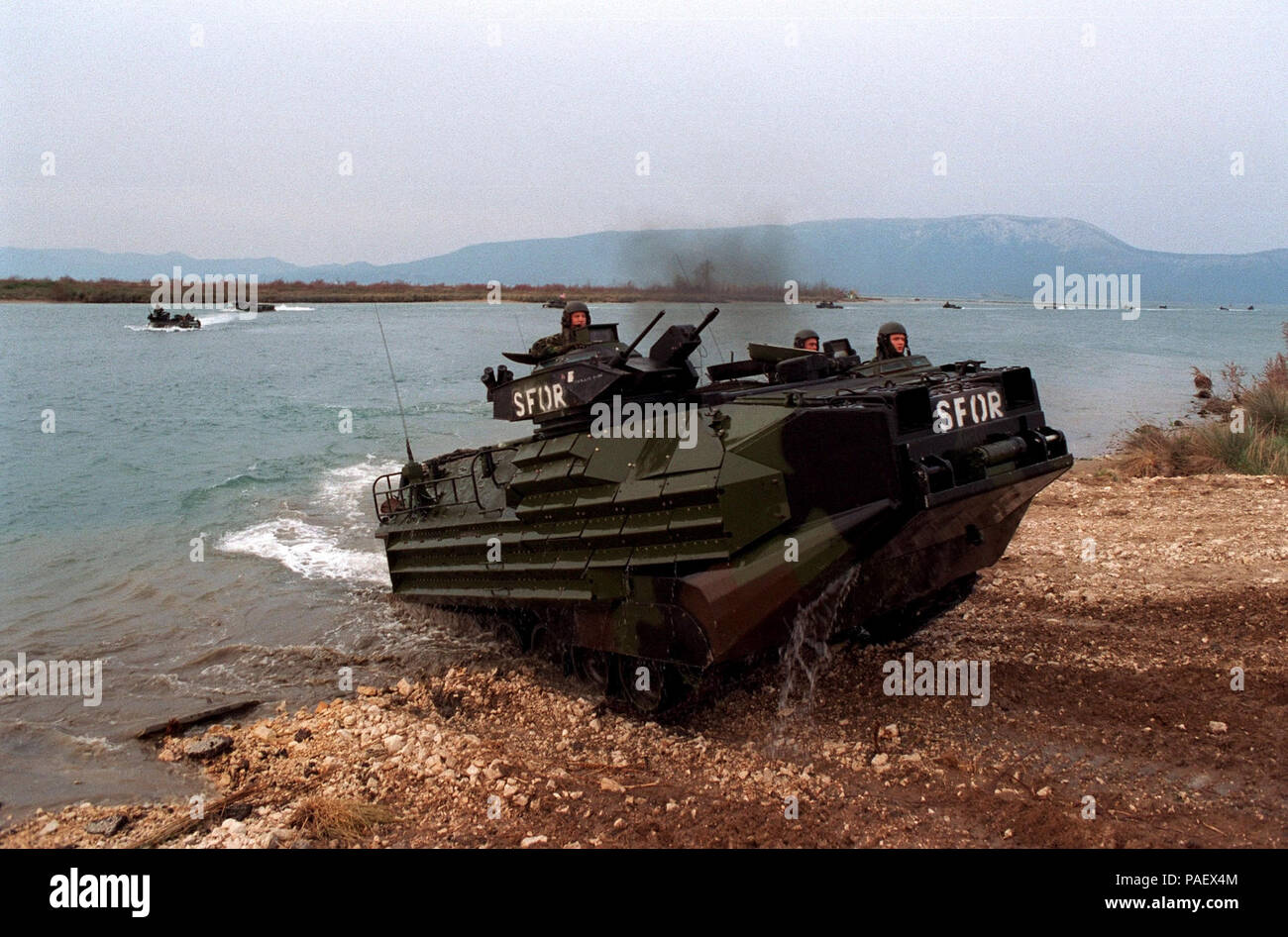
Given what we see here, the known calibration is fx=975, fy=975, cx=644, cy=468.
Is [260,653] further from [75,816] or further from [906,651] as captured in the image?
[906,651]

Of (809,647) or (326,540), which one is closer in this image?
(809,647)

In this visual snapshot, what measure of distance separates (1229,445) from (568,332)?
1010 cm

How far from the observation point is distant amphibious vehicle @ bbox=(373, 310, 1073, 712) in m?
6.20

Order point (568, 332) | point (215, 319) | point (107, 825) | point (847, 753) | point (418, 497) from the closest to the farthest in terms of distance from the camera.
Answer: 1. point (107, 825)
2. point (847, 753)
3. point (568, 332)
4. point (418, 497)
5. point (215, 319)

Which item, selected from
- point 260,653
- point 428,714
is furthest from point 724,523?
point 260,653

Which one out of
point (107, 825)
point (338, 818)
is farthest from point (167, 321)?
point (338, 818)

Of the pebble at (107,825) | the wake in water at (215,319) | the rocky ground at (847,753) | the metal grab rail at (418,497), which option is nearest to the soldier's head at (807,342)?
the rocky ground at (847,753)

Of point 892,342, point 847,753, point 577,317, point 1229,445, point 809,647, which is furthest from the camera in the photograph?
point 1229,445

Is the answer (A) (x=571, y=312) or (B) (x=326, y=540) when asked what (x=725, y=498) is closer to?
(A) (x=571, y=312)
